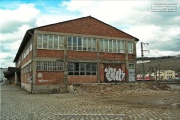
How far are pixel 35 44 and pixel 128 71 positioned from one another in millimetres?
13259

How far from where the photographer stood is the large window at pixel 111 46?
3111cm

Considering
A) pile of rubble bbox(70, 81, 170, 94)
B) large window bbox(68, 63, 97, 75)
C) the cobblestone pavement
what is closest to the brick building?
large window bbox(68, 63, 97, 75)

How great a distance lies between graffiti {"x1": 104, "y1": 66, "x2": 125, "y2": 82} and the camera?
102 ft

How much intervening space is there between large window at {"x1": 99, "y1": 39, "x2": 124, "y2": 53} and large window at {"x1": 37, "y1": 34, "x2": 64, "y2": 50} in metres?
5.50

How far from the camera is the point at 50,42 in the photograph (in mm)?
27844

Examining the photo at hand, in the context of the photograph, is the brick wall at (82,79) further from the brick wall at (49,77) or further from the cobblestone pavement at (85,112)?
the cobblestone pavement at (85,112)

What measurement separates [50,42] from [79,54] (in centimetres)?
391

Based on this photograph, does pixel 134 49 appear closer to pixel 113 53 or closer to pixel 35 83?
pixel 113 53

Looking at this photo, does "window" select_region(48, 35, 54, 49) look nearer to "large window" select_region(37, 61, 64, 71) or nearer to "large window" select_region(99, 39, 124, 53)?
"large window" select_region(37, 61, 64, 71)

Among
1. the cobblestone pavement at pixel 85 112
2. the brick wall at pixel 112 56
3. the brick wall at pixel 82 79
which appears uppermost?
the brick wall at pixel 112 56

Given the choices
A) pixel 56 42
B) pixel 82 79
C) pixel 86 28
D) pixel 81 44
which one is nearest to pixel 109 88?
pixel 82 79

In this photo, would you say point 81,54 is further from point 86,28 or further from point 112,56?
point 112,56

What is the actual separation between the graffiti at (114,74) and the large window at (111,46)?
243 centimetres

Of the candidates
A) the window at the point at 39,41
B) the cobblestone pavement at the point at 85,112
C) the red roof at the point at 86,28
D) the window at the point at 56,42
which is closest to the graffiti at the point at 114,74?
the red roof at the point at 86,28
